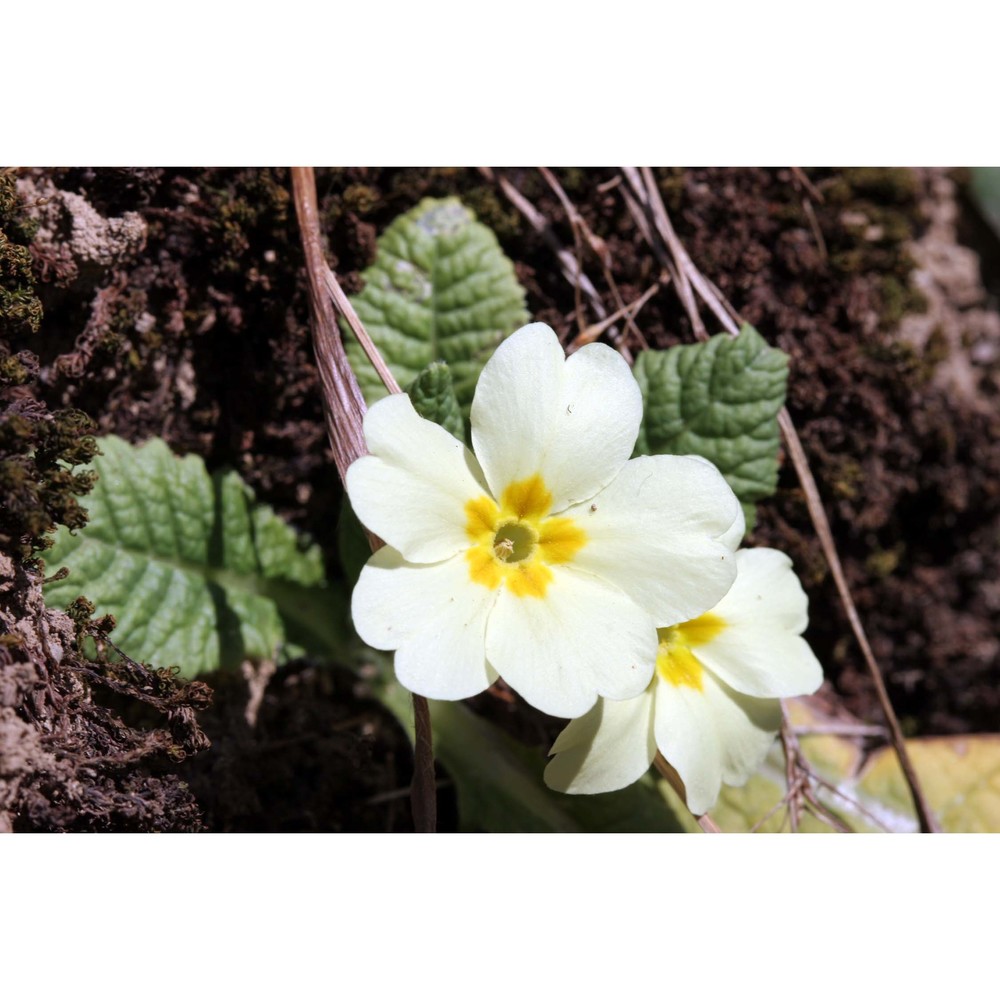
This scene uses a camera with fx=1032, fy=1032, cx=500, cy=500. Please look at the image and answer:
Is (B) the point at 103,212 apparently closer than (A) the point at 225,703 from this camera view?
Yes

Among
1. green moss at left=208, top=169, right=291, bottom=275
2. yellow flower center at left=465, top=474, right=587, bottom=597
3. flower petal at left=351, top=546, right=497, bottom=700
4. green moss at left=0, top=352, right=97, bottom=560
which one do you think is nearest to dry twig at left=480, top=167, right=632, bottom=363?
green moss at left=208, top=169, right=291, bottom=275

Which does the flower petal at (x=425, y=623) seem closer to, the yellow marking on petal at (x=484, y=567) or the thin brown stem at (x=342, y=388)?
the yellow marking on petal at (x=484, y=567)

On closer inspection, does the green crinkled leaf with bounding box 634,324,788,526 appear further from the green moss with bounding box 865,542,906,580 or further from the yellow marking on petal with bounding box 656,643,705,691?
the green moss with bounding box 865,542,906,580

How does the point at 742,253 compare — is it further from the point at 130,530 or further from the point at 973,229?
the point at 130,530

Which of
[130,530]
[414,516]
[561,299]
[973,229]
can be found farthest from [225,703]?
[973,229]

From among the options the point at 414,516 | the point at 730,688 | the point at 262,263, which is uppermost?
the point at 262,263

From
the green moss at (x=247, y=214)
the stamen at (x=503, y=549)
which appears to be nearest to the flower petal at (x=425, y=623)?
the stamen at (x=503, y=549)

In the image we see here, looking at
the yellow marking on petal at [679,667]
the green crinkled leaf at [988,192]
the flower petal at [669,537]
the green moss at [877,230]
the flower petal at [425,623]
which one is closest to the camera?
the flower petal at [425,623]
